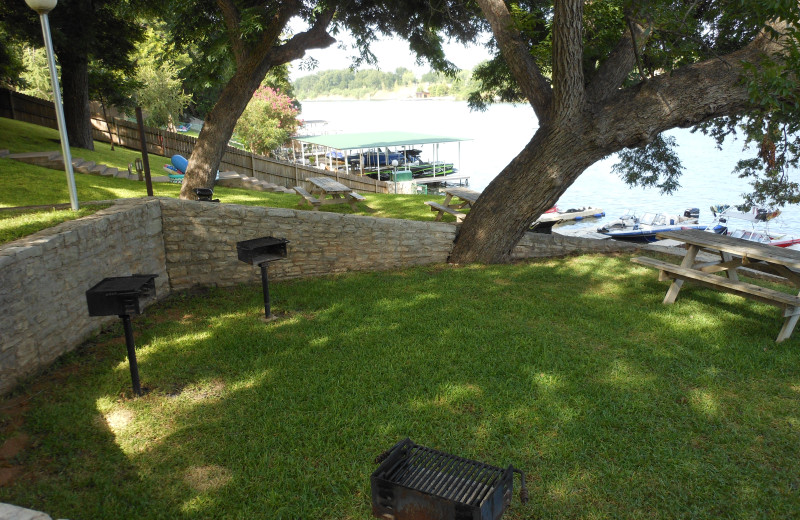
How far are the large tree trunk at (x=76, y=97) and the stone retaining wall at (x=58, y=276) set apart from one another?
422 inches

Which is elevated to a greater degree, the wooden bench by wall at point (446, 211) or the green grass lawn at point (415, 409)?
the wooden bench by wall at point (446, 211)

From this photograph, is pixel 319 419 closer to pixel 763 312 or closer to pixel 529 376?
pixel 529 376

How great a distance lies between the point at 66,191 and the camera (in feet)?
27.0

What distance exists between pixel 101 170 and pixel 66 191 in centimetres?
455

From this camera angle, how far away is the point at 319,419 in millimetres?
4043

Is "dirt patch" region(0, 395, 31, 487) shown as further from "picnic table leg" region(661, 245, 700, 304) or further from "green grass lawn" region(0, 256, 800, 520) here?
"picnic table leg" region(661, 245, 700, 304)

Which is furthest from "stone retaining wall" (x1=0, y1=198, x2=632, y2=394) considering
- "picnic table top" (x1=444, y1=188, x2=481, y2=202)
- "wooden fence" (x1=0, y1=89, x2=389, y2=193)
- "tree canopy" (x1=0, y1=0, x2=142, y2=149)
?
"wooden fence" (x1=0, y1=89, x2=389, y2=193)

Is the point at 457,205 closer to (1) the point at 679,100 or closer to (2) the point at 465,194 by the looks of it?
(2) the point at 465,194

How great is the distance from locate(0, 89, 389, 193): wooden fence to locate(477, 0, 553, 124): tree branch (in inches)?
404

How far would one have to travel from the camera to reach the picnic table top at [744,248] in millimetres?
5289

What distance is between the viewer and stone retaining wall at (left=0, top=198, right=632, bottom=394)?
14.4 ft

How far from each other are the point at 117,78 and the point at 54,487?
17959mm

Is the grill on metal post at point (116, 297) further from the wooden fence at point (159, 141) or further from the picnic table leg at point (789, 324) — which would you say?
the wooden fence at point (159, 141)

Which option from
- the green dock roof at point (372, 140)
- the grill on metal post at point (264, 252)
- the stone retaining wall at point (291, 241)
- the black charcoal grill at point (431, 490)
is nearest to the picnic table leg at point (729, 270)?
the stone retaining wall at point (291, 241)
